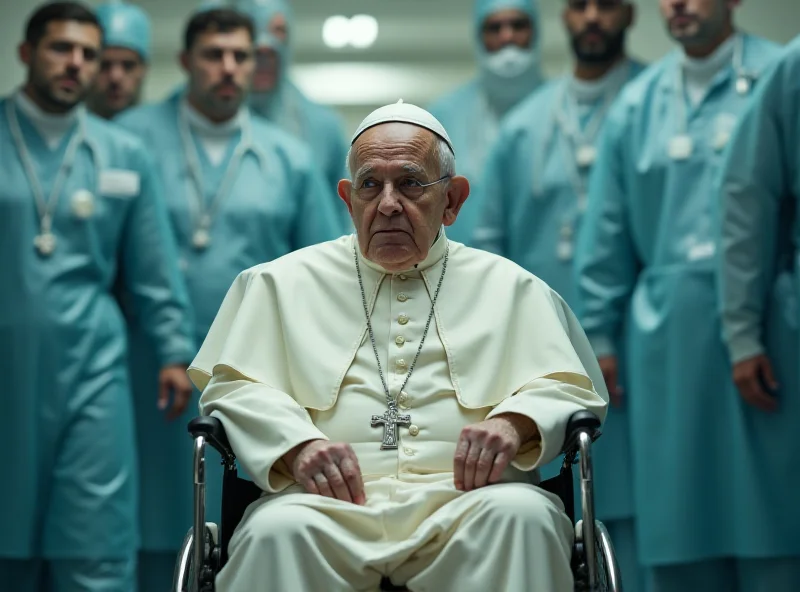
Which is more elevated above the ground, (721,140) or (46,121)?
(46,121)

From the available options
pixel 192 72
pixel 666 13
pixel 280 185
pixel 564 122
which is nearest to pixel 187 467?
pixel 280 185

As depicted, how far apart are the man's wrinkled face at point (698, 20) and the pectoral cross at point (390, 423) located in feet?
10.6

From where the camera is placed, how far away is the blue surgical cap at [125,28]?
786 cm

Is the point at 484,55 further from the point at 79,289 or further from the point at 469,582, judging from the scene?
the point at 469,582

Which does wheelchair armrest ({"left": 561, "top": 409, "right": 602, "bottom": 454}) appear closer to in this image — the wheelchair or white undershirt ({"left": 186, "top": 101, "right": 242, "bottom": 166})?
the wheelchair

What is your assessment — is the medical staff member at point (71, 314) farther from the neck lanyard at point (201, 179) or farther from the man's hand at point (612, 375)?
the man's hand at point (612, 375)

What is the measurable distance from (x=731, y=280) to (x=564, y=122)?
1.77m

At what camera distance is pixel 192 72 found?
7.29 meters

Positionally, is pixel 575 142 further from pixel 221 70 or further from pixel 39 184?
pixel 39 184

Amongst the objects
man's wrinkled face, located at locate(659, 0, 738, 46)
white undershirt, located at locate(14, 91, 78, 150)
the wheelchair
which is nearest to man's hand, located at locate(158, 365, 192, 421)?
white undershirt, located at locate(14, 91, 78, 150)

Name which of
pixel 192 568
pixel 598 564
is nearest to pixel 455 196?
pixel 598 564

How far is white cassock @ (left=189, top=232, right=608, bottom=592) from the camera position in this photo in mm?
3080

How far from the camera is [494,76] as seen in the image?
25.9ft

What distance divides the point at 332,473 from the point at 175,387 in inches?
134
